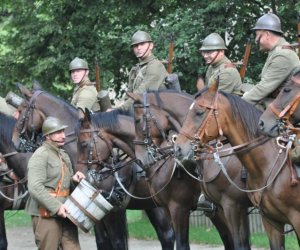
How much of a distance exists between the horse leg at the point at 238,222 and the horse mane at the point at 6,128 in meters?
4.59

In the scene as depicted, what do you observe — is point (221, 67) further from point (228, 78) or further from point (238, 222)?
point (238, 222)

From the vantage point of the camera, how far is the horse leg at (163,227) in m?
13.8

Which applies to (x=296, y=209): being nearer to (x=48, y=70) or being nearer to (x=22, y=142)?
(x=22, y=142)

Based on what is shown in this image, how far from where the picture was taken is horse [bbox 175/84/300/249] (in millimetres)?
10156

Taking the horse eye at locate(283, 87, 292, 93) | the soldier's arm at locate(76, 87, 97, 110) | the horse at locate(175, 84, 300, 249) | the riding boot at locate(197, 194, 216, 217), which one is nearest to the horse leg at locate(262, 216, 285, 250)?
the horse at locate(175, 84, 300, 249)

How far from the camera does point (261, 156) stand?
1028 centimetres

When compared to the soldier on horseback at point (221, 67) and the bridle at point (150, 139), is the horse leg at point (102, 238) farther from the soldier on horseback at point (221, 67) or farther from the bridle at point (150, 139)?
the soldier on horseback at point (221, 67)

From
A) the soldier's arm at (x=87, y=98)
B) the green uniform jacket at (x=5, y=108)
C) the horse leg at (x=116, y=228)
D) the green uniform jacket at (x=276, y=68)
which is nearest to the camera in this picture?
the green uniform jacket at (x=276, y=68)

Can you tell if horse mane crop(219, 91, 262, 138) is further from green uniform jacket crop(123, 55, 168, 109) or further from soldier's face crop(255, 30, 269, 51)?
green uniform jacket crop(123, 55, 168, 109)

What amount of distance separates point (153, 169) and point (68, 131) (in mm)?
1679

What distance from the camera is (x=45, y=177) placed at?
11266 mm

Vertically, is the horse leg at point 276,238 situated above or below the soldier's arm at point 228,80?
below

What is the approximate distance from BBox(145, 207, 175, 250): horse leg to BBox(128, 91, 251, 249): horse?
1.86 m

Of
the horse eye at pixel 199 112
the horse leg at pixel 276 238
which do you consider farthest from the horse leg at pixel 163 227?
the horse eye at pixel 199 112
